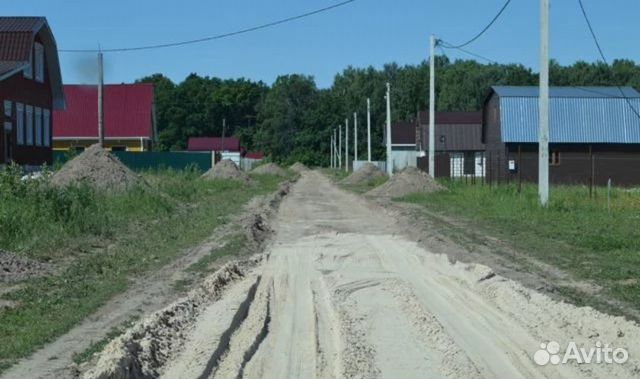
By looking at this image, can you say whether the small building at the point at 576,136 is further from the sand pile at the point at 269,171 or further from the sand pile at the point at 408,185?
the sand pile at the point at 269,171

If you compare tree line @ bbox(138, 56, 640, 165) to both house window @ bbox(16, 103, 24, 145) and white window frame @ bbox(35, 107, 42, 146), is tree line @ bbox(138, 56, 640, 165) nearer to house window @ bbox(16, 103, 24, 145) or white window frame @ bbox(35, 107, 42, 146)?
white window frame @ bbox(35, 107, 42, 146)

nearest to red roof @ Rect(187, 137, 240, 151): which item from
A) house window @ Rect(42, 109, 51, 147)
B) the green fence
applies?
the green fence

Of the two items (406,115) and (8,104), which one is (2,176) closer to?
(8,104)

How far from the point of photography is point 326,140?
460 feet

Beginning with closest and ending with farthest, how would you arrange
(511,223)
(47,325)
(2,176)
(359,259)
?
(47,325) < (359,259) < (2,176) < (511,223)

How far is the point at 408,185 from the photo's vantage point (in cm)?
4038

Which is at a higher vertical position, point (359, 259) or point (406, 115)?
point (406, 115)

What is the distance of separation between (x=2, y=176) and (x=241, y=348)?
45.6 ft

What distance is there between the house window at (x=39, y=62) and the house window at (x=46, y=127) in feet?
6.99

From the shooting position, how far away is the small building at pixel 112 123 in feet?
230

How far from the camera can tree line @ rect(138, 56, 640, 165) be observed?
4897 inches

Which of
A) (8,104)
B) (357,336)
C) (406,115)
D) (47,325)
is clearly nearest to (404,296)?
(357,336)

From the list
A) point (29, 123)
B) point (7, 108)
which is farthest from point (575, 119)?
point (7, 108)

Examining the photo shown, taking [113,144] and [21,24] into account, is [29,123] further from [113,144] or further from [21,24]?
[113,144]
